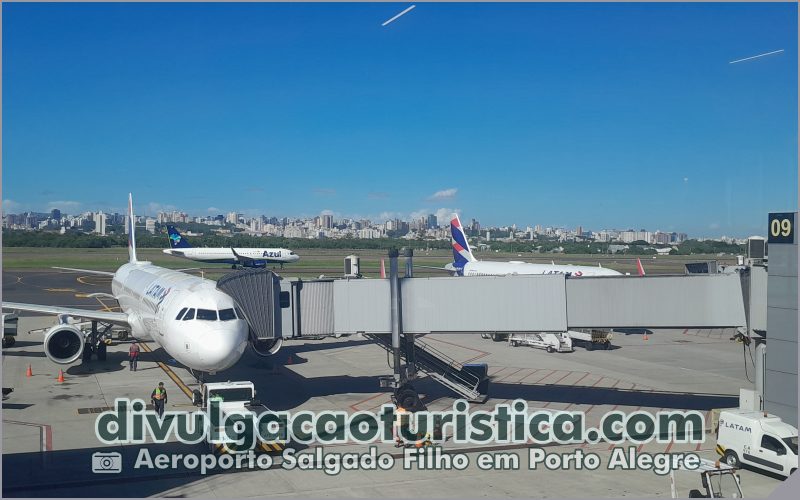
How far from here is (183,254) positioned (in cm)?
11894

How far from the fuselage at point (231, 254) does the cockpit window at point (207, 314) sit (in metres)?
89.9

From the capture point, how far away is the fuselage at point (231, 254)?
380 ft

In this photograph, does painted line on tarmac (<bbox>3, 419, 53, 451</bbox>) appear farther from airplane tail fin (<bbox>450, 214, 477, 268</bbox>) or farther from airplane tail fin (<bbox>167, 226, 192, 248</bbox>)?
airplane tail fin (<bbox>167, 226, 192, 248</bbox>)

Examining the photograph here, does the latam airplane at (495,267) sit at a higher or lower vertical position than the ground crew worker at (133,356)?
higher

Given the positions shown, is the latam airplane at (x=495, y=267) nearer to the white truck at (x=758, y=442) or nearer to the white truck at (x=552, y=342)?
the white truck at (x=552, y=342)

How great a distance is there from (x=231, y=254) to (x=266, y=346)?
8997cm

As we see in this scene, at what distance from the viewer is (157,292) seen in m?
32.5

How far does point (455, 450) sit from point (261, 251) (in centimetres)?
9625

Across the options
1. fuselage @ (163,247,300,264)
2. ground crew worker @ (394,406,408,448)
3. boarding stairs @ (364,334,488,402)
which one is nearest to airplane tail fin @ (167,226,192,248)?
fuselage @ (163,247,300,264)

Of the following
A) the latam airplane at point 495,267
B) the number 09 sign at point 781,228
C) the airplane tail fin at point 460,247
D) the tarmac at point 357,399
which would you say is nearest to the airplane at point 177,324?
the tarmac at point 357,399

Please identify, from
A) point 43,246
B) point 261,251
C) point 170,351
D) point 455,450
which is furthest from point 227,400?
point 43,246

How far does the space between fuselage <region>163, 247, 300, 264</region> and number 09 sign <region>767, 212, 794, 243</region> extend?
3864 inches

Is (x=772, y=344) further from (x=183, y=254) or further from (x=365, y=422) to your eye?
(x=183, y=254)

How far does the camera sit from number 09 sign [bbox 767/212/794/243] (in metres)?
22.3
